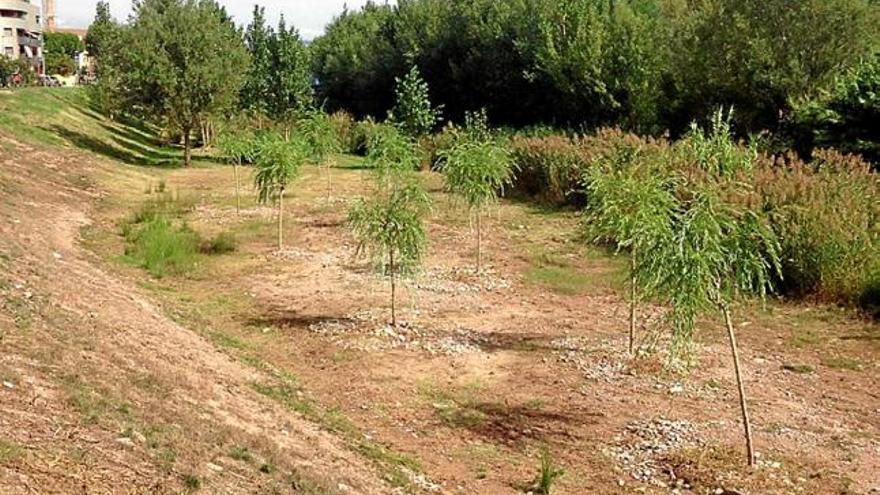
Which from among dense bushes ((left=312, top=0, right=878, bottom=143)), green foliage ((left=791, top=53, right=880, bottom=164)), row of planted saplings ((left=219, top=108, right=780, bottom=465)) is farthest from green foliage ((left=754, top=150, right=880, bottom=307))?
dense bushes ((left=312, top=0, right=878, bottom=143))

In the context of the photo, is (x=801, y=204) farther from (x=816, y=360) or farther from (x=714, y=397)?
(x=714, y=397)

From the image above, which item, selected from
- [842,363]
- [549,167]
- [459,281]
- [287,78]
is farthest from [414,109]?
[842,363]

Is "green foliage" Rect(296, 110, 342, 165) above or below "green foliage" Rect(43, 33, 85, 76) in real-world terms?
below

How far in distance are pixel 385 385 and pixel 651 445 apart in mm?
3368

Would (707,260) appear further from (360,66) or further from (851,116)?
(360,66)

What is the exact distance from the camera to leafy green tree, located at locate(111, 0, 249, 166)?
31125 mm

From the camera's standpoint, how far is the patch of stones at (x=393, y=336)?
39.5 ft

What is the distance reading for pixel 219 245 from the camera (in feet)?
60.9

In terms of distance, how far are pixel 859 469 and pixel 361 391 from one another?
5505 mm

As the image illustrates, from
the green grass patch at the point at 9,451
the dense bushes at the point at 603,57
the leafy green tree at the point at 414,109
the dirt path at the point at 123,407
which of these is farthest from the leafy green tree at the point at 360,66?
the green grass patch at the point at 9,451

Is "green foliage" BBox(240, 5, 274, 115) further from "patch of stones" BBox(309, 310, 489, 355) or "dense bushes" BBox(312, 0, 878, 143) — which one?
"patch of stones" BBox(309, 310, 489, 355)

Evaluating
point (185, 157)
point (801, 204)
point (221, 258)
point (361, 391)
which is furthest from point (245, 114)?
point (361, 391)

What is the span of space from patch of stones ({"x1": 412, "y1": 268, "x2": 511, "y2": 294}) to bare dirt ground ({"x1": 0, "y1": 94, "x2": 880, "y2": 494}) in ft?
0.27

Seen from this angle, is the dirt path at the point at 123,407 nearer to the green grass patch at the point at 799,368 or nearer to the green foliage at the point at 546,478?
the green foliage at the point at 546,478
